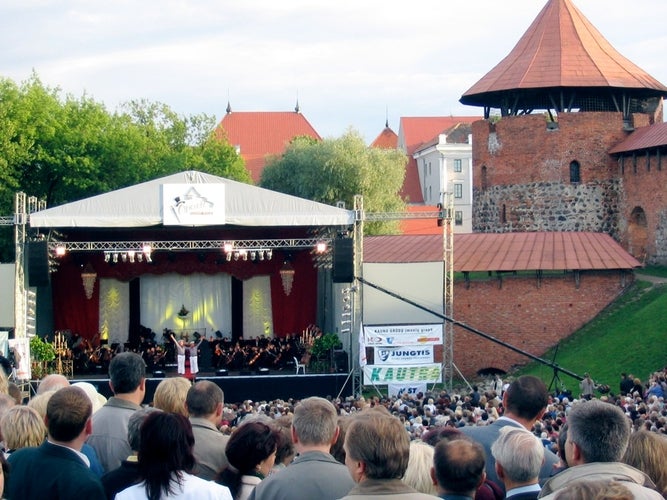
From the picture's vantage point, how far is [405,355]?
866 inches

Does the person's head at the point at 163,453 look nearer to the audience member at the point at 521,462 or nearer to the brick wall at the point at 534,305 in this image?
the audience member at the point at 521,462

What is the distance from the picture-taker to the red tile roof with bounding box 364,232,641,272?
87.5 feet

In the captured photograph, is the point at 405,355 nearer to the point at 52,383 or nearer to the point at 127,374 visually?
the point at 52,383

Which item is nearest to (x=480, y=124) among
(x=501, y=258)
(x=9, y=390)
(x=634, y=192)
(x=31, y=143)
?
(x=634, y=192)

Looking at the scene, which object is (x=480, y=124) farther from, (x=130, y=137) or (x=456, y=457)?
(x=456, y=457)

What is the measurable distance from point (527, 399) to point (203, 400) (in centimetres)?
196

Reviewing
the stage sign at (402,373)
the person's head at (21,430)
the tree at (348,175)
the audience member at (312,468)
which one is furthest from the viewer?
the tree at (348,175)

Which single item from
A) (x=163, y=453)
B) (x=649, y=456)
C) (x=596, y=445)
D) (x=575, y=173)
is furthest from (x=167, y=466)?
(x=575, y=173)

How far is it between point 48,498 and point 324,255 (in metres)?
20.9

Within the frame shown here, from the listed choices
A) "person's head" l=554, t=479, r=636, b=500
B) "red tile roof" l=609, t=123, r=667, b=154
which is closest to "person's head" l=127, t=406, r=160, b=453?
"person's head" l=554, t=479, r=636, b=500

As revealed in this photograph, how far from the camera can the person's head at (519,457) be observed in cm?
505

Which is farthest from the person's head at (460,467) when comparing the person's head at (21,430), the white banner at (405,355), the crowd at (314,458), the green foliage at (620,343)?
the green foliage at (620,343)

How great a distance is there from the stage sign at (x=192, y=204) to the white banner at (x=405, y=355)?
14.7 ft

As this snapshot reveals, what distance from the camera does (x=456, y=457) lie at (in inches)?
194
